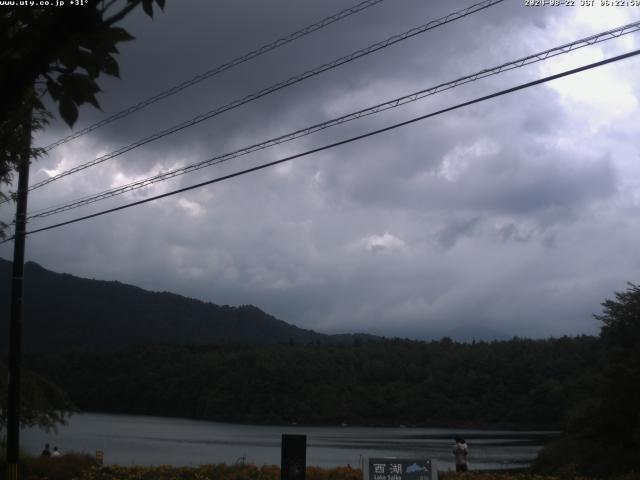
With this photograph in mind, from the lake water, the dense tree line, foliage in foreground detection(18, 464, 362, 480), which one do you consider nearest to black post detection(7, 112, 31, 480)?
foliage in foreground detection(18, 464, 362, 480)

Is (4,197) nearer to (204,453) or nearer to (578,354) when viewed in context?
(204,453)

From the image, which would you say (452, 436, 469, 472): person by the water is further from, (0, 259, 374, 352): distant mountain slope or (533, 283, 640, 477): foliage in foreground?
(0, 259, 374, 352): distant mountain slope

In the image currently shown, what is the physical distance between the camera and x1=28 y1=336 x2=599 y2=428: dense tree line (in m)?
89.1

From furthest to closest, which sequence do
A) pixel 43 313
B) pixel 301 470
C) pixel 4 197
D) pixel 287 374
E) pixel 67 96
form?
pixel 43 313
pixel 287 374
pixel 4 197
pixel 301 470
pixel 67 96

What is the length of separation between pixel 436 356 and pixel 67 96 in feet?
370

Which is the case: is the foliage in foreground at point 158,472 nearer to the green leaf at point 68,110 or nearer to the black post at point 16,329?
the black post at point 16,329

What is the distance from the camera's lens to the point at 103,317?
18700 centimetres

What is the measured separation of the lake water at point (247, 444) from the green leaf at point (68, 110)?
28.8 m

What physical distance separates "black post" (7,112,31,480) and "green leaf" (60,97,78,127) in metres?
13.9

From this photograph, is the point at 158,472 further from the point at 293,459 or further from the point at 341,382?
the point at 341,382

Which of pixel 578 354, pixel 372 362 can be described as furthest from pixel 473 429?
pixel 372 362

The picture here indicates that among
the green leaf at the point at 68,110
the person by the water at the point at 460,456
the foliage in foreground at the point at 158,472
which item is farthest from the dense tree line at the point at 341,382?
the green leaf at the point at 68,110

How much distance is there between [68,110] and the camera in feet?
14.0

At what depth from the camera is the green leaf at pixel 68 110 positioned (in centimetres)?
425
